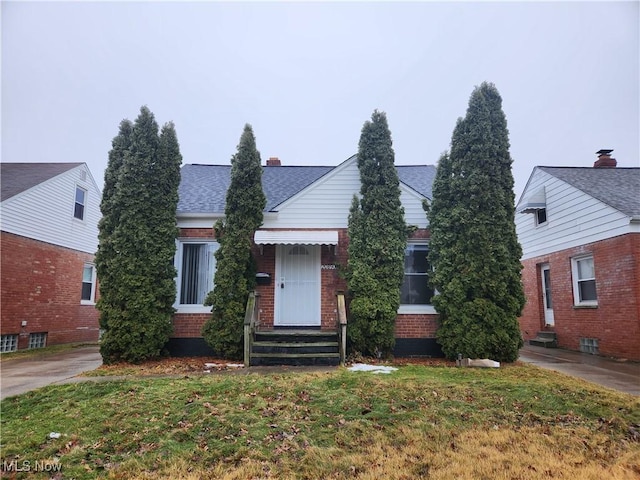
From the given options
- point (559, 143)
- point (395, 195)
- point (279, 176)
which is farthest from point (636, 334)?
point (559, 143)

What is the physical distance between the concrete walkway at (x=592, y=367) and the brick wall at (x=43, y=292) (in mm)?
16055

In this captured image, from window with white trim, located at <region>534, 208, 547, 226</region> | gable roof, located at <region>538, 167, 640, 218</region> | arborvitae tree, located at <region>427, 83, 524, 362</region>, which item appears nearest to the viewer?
arborvitae tree, located at <region>427, 83, 524, 362</region>

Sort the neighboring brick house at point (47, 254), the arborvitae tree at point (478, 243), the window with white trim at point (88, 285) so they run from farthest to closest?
1. the window with white trim at point (88, 285)
2. the neighboring brick house at point (47, 254)
3. the arborvitae tree at point (478, 243)

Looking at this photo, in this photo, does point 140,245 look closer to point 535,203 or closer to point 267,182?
point 267,182

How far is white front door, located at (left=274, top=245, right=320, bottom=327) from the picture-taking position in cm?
1002

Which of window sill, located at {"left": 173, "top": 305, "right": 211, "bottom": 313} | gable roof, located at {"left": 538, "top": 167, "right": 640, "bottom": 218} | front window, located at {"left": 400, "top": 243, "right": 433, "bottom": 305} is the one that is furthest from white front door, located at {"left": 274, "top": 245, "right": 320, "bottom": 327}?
gable roof, located at {"left": 538, "top": 167, "right": 640, "bottom": 218}

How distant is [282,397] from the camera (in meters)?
5.58

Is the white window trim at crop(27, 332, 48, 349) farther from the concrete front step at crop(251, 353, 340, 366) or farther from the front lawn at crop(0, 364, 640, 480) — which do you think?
the concrete front step at crop(251, 353, 340, 366)

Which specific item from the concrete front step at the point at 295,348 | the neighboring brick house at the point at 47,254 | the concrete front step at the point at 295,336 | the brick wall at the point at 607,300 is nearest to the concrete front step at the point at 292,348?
the concrete front step at the point at 295,348

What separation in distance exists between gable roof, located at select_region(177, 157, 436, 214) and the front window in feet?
6.13

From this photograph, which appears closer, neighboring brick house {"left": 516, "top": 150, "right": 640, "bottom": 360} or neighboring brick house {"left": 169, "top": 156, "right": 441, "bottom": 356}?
neighboring brick house {"left": 169, "top": 156, "right": 441, "bottom": 356}

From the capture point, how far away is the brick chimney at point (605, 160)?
1479 cm

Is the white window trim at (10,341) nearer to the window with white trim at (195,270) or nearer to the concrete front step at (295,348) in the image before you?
the window with white trim at (195,270)

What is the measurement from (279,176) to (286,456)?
1070cm
